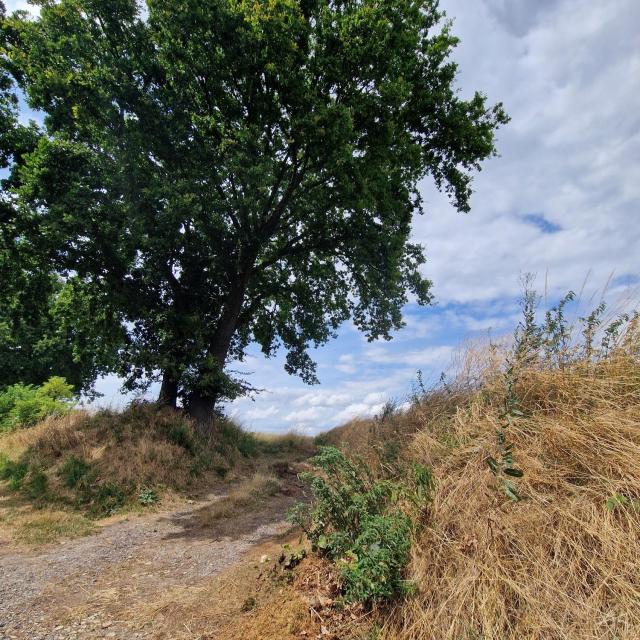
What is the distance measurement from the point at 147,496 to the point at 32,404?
8.38m

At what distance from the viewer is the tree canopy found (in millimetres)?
11117

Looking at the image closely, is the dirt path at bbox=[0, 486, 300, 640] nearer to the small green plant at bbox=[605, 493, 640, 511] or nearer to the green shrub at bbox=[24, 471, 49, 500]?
the green shrub at bbox=[24, 471, 49, 500]

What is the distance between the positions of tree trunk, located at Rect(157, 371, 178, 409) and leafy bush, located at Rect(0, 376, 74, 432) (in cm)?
317

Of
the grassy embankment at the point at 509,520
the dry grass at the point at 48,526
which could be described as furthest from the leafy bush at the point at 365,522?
the dry grass at the point at 48,526

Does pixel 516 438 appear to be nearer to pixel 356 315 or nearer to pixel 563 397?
pixel 563 397

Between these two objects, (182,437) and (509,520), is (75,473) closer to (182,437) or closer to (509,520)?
(182,437)

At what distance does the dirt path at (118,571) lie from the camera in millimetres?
4289

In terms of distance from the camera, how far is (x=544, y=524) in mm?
3584

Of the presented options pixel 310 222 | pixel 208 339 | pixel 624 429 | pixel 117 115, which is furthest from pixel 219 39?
pixel 624 429

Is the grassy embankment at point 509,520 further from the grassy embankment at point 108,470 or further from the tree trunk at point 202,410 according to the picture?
the tree trunk at point 202,410

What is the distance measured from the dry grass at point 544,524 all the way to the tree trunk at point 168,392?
426 inches

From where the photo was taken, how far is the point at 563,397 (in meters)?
4.78

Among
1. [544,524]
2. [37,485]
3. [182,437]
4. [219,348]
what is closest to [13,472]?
[37,485]

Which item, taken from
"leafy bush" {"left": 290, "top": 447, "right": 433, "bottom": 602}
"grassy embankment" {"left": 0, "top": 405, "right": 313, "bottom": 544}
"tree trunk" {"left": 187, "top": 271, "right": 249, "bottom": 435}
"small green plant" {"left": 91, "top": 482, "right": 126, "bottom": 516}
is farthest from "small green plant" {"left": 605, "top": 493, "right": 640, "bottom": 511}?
"tree trunk" {"left": 187, "top": 271, "right": 249, "bottom": 435}
